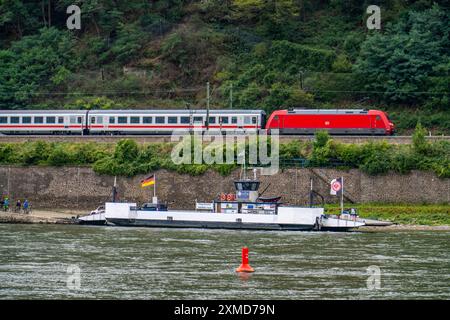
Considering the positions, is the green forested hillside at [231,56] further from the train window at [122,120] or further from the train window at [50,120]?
the train window at [122,120]

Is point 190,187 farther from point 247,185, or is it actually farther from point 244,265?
point 244,265

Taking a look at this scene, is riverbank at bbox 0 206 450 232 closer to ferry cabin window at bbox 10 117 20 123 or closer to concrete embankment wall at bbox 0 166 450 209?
concrete embankment wall at bbox 0 166 450 209

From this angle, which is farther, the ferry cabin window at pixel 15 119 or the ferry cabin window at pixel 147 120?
the ferry cabin window at pixel 15 119

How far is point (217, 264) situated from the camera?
55.2 meters

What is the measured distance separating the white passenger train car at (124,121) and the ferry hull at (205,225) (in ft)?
49.2

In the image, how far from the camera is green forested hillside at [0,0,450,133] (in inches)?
3871

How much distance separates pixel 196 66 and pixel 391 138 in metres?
26.8

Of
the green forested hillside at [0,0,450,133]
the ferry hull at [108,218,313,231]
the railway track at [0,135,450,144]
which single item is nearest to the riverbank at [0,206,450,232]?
the ferry hull at [108,218,313,231]

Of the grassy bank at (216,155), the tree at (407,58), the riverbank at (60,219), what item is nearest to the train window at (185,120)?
the grassy bank at (216,155)

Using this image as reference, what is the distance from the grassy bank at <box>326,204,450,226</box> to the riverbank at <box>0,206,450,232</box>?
38 centimetres

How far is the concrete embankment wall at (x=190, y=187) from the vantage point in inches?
3219

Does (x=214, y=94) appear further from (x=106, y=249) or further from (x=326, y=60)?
(x=106, y=249)

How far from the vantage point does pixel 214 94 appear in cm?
10306
